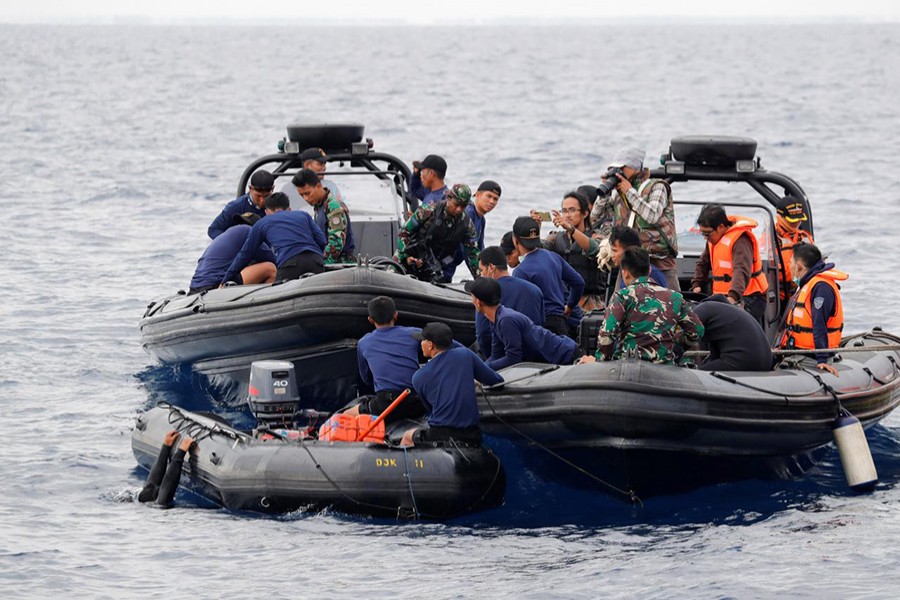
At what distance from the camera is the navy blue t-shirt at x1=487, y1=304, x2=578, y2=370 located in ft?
34.2

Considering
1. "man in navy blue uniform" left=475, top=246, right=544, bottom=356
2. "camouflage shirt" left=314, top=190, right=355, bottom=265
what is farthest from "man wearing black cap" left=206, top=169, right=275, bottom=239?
"man in navy blue uniform" left=475, top=246, right=544, bottom=356

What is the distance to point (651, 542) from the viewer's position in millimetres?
9461

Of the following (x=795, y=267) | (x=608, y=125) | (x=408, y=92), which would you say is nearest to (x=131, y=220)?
(x=795, y=267)

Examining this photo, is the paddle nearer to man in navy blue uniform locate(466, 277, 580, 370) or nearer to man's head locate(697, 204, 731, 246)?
man in navy blue uniform locate(466, 277, 580, 370)

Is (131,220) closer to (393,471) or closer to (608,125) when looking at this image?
(393,471)

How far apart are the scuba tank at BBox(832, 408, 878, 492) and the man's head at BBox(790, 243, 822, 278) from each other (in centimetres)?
119

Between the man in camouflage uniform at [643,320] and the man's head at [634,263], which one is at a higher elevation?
the man's head at [634,263]

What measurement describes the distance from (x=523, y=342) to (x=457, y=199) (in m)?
1.94

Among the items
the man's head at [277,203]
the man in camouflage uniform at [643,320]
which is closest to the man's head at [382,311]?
the man in camouflage uniform at [643,320]

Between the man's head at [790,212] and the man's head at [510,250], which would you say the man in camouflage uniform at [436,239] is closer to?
the man's head at [510,250]

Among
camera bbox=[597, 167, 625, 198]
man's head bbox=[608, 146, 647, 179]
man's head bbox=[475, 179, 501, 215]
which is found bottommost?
man's head bbox=[475, 179, 501, 215]

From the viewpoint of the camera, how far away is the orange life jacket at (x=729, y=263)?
446 inches

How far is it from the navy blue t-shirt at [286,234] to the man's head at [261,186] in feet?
1.97

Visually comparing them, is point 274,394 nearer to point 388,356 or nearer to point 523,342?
point 388,356
